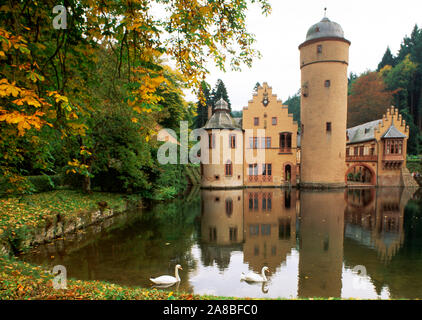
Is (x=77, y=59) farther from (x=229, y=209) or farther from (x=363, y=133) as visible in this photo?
(x=363, y=133)

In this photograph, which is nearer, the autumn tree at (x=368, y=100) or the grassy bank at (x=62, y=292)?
the grassy bank at (x=62, y=292)

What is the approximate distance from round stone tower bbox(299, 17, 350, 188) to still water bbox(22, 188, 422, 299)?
47.7 feet

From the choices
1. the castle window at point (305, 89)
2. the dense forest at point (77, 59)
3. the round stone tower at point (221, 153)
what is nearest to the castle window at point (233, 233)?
the dense forest at point (77, 59)

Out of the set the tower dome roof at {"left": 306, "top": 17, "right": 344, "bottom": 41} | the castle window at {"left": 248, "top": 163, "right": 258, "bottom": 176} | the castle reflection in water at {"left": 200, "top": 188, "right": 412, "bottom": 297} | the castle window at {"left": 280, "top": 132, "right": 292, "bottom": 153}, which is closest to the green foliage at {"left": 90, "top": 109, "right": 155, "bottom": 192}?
the castle reflection in water at {"left": 200, "top": 188, "right": 412, "bottom": 297}

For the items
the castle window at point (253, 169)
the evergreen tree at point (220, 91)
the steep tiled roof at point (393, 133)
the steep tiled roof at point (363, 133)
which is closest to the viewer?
the castle window at point (253, 169)

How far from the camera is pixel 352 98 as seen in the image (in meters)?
51.7

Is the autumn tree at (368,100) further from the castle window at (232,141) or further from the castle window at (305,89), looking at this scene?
the castle window at (232,141)

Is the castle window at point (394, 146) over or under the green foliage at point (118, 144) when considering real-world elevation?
over

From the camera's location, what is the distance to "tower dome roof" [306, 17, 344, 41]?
27.2 metres

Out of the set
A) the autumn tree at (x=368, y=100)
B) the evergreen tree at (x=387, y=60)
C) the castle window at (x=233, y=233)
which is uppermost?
the evergreen tree at (x=387, y=60)

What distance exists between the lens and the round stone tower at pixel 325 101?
90.4 feet

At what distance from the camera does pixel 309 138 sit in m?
29.1

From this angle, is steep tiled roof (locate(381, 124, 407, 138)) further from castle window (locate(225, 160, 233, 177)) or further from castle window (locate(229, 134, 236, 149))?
castle window (locate(225, 160, 233, 177))

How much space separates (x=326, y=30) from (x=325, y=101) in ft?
26.6
